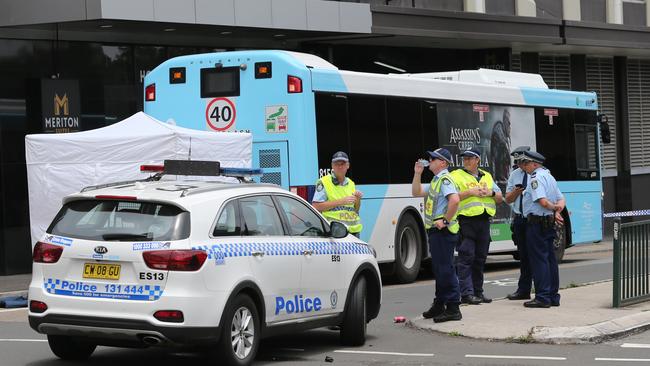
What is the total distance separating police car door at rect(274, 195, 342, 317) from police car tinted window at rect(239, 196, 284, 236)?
0.13 m

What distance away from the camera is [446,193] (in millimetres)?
11914

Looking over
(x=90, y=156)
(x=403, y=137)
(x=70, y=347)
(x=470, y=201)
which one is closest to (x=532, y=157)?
(x=470, y=201)

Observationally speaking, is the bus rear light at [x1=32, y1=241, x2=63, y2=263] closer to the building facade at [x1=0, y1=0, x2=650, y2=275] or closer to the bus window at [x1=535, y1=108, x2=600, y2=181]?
the building facade at [x1=0, y1=0, x2=650, y2=275]

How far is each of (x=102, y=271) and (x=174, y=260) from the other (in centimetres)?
63

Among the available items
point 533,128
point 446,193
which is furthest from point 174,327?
point 533,128

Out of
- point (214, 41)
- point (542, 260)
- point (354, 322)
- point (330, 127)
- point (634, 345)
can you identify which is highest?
point (214, 41)

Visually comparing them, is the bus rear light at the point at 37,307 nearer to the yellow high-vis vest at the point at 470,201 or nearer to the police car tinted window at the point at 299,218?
the police car tinted window at the point at 299,218

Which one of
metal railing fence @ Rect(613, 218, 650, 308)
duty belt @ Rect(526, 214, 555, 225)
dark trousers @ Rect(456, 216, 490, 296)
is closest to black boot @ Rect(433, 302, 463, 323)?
dark trousers @ Rect(456, 216, 490, 296)

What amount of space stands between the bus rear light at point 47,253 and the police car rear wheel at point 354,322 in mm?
3008

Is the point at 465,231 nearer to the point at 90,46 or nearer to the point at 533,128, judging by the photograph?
the point at 533,128

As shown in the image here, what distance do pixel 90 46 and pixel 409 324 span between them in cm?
1254

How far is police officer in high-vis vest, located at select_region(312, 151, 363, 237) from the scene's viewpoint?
12953 millimetres

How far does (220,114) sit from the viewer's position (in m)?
16.8

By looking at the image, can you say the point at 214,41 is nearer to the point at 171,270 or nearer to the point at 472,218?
the point at 472,218
